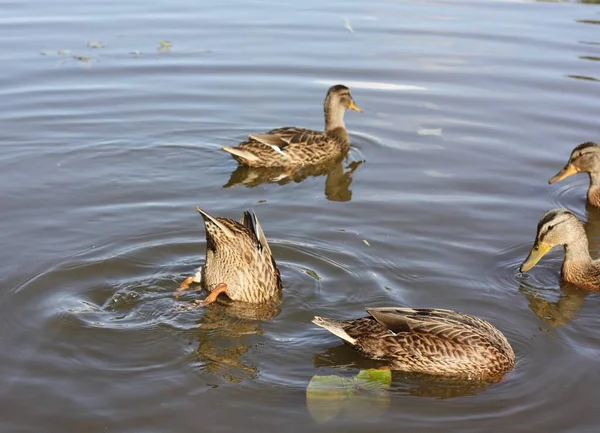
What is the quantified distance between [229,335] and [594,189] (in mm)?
4893

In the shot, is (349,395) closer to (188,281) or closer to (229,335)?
(229,335)

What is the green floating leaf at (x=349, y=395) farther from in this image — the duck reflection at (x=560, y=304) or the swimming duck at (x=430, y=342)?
the duck reflection at (x=560, y=304)

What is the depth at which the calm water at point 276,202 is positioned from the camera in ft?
19.0

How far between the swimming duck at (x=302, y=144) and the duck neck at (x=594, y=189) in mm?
2707

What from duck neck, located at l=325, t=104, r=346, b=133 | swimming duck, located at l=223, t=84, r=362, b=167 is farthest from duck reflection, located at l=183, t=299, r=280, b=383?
duck neck, located at l=325, t=104, r=346, b=133

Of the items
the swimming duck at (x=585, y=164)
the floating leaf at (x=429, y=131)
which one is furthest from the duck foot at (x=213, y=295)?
the floating leaf at (x=429, y=131)

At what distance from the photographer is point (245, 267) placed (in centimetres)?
712

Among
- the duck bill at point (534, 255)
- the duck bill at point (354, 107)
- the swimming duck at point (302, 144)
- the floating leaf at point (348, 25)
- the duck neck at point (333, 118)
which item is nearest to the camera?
the duck bill at point (534, 255)

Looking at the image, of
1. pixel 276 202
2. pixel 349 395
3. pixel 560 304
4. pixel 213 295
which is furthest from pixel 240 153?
pixel 349 395

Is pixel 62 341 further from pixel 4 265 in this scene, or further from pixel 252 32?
pixel 252 32

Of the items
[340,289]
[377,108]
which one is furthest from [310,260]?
[377,108]

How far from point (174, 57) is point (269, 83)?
1763mm

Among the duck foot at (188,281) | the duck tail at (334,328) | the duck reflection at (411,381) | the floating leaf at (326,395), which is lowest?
the duck reflection at (411,381)

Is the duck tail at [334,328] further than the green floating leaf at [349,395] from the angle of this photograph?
Yes
